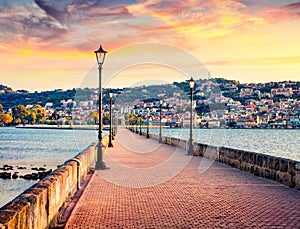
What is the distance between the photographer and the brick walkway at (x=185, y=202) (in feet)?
27.9

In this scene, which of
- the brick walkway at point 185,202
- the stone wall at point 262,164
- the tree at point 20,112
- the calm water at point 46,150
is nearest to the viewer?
the brick walkway at point 185,202

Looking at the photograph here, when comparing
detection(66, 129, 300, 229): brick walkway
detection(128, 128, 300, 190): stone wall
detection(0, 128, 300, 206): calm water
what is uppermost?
detection(128, 128, 300, 190): stone wall

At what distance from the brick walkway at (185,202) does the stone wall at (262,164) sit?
28 centimetres

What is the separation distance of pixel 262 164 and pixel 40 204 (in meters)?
9.71

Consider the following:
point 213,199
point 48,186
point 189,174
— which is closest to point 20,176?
point 189,174

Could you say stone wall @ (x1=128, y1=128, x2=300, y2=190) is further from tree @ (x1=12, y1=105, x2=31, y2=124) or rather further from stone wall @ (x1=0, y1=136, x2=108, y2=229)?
tree @ (x1=12, y1=105, x2=31, y2=124)

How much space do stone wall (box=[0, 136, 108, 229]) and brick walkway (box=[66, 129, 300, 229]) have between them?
439 millimetres

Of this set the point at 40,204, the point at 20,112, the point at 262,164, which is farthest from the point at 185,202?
the point at 20,112

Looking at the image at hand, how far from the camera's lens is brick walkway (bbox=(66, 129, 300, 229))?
335 inches

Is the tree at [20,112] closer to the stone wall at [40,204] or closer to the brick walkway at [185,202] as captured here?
the brick walkway at [185,202]

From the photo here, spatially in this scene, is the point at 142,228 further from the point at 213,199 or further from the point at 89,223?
the point at 213,199

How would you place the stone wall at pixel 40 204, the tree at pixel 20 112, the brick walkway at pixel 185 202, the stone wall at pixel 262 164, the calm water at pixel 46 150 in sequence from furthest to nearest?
the tree at pixel 20 112 → the calm water at pixel 46 150 → the stone wall at pixel 262 164 → the brick walkway at pixel 185 202 → the stone wall at pixel 40 204

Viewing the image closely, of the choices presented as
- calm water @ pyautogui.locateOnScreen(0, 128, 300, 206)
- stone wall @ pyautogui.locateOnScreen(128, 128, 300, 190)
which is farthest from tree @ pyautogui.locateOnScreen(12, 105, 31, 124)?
stone wall @ pyautogui.locateOnScreen(128, 128, 300, 190)

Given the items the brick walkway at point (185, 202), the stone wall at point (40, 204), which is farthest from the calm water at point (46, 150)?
the stone wall at point (40, 204)
